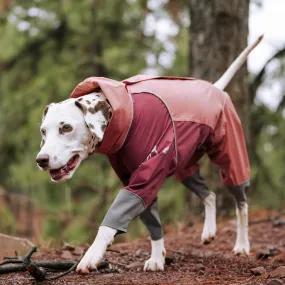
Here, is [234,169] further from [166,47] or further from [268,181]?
[166,47]

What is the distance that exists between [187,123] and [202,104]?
26 centimetres

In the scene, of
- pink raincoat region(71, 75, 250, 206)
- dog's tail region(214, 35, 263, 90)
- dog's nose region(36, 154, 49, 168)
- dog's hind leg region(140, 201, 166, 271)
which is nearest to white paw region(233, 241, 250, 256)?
pink raincoat region(71, 75, 250, 206)

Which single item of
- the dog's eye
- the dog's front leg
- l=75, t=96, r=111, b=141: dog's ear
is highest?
l=75, t=96, r=111, b=141: dog's ear

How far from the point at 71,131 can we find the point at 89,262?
2.44ft

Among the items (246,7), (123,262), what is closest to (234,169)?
(123,262)

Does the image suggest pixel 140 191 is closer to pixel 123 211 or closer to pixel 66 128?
pixel 123 211

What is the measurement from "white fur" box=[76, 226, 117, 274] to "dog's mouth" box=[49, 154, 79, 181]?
1.22ft

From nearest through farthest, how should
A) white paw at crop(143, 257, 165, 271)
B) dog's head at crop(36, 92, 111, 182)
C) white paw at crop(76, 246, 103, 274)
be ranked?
white paw at crop(76, 246, 103, 274), dog's head at crop(36, 92, 111, 182), white paw at crop(143, 257, 165, 271)

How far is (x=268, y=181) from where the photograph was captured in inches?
285

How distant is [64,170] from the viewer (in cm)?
302

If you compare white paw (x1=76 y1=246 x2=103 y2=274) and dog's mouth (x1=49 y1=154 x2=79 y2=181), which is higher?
dog's mouth (x1=49 y1=154 x2=79 y2=181)

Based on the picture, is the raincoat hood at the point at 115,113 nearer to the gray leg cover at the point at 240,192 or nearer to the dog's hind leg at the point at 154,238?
the dog's hind leg at the point at 154,238

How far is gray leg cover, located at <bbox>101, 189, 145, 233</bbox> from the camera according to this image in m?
3.03

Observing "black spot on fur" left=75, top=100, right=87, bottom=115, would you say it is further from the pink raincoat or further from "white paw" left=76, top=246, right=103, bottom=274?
"white paw" left=76, top=246, right=103, bottom=274
